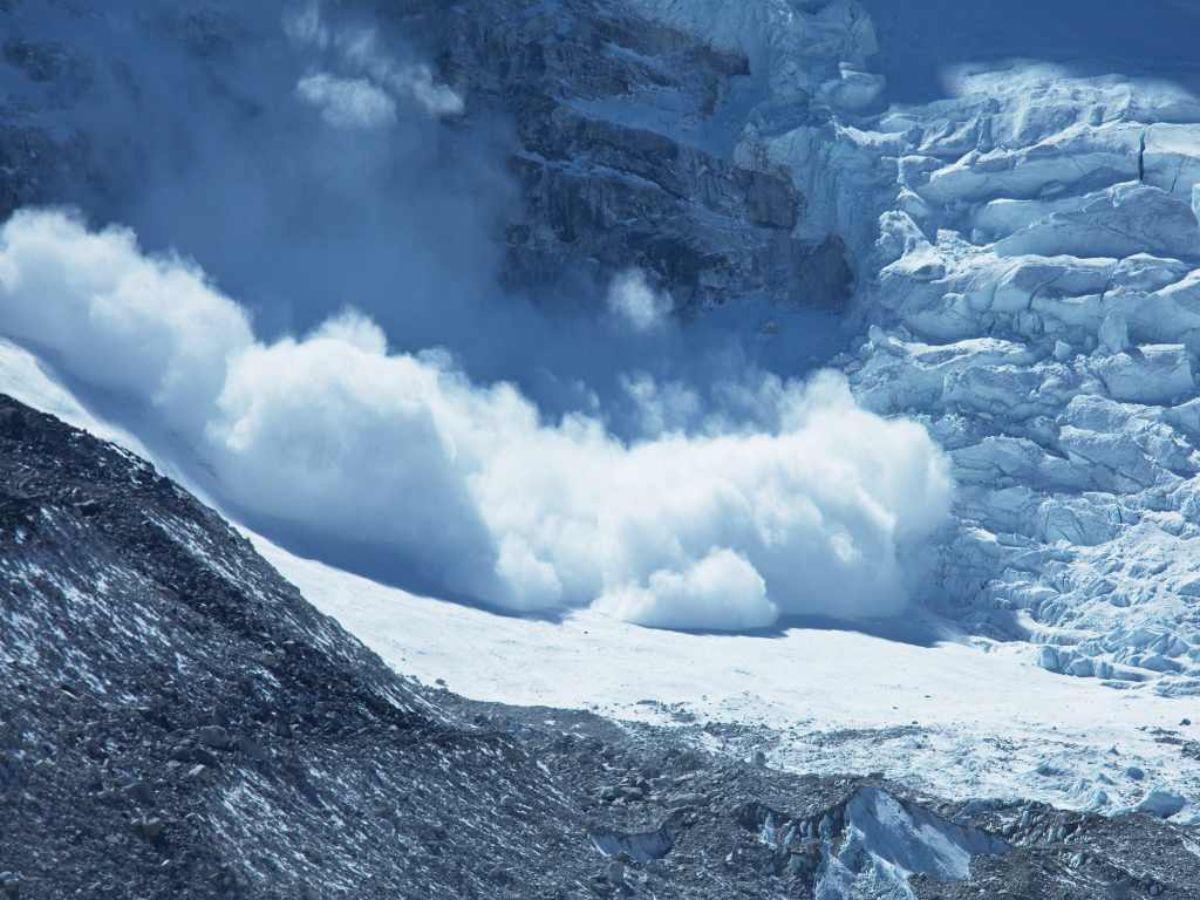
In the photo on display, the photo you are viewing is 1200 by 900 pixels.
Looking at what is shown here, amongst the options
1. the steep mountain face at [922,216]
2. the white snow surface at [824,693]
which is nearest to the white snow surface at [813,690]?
the white snow surface at [824,693]

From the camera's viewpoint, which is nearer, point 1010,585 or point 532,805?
point 532,805

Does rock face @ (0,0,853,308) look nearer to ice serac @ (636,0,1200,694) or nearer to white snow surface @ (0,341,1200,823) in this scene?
ice serac @ (636,0,1200,694)

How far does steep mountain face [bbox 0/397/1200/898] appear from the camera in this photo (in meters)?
36.4

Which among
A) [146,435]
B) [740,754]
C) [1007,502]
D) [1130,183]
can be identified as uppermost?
[1130,183]

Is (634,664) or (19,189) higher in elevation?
(19,189)

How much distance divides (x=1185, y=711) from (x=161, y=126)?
125 feet

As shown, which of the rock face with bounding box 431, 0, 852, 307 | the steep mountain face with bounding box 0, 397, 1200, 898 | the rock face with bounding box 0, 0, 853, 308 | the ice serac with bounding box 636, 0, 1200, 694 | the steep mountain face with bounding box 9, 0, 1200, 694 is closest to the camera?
the steep mountain face with bounding box 0, 397, 1200, 898

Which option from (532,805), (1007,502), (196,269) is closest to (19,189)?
(196,269)

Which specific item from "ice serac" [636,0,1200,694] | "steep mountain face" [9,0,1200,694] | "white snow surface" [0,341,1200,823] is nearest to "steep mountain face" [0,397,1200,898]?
"white snow surface" [0,341,1200,823]

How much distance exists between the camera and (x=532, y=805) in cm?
4444

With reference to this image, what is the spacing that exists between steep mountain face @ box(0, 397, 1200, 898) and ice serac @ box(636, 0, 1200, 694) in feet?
70.4

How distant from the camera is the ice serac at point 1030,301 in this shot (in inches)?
2813

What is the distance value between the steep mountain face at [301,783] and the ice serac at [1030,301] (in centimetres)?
2146

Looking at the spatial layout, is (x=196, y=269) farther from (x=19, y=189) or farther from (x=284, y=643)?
(x=284, y=643)
